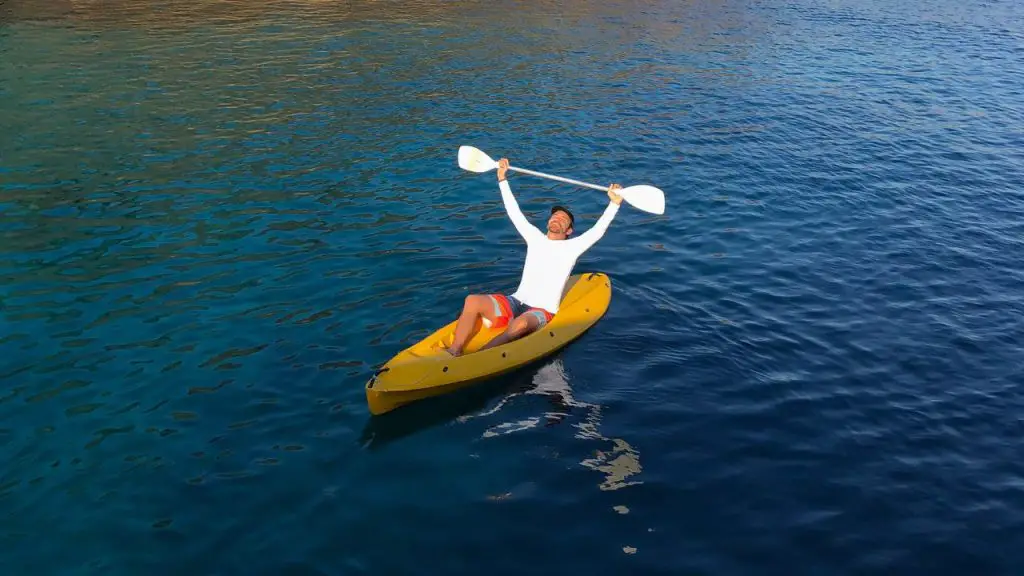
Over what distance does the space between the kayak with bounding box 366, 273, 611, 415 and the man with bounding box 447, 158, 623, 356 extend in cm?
17

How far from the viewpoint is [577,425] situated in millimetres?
9844

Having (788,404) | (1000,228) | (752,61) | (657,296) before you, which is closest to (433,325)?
(657,296)

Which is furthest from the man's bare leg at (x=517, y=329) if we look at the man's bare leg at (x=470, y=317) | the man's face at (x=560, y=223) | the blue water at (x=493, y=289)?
the man's face at (x=560, y=223)

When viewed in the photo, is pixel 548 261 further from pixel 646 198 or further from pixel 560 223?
pixel 646 198

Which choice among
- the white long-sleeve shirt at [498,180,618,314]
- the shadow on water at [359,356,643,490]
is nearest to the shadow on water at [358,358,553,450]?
the shadow on water at [359,356,643,490]

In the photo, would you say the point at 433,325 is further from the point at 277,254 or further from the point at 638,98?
the point at 638,98

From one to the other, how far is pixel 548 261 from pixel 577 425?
2701 mm

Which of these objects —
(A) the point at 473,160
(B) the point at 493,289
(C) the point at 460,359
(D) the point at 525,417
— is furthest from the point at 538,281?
(A) the point at 473,160

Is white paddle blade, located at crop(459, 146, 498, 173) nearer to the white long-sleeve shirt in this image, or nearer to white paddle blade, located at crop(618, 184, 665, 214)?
the white long-sleeve shirt

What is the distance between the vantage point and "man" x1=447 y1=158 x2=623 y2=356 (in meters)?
10.9

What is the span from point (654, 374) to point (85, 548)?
699 centimetres

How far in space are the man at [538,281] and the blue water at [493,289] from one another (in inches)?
27.8

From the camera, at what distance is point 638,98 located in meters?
25.5

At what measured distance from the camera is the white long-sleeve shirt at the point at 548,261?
11.5m
